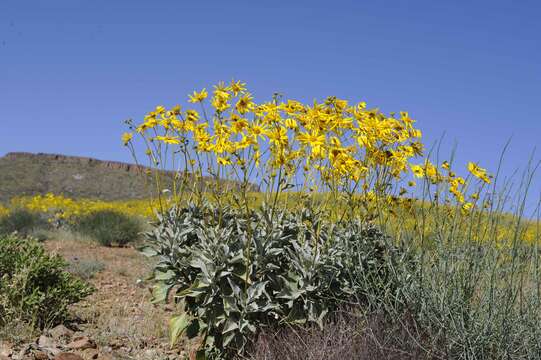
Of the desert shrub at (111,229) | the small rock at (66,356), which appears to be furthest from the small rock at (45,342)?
the desert shrub at (111,229)

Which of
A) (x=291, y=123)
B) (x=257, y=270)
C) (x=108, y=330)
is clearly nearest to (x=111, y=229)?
(x=108, y=330)

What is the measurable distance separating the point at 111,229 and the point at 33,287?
649 centimetres

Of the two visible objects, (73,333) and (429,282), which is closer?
(429,282)

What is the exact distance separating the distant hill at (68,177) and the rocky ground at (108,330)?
36.0 metres

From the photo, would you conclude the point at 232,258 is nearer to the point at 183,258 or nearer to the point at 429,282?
the point at 183,258

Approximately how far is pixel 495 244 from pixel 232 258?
1.90 metres

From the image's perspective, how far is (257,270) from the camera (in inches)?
165

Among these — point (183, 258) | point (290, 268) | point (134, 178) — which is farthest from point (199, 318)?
point (134, 178)

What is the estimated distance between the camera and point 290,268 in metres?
4.22

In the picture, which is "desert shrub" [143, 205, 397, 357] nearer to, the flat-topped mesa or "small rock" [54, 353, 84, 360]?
"small rock" [54, 353, 84, 360]

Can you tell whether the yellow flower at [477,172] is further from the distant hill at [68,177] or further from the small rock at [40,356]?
the distant hill at [68,177]

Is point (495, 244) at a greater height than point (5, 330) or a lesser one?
greater

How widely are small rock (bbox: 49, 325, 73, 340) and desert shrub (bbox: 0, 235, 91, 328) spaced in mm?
189

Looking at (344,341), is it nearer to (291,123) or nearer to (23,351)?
(291,123)
